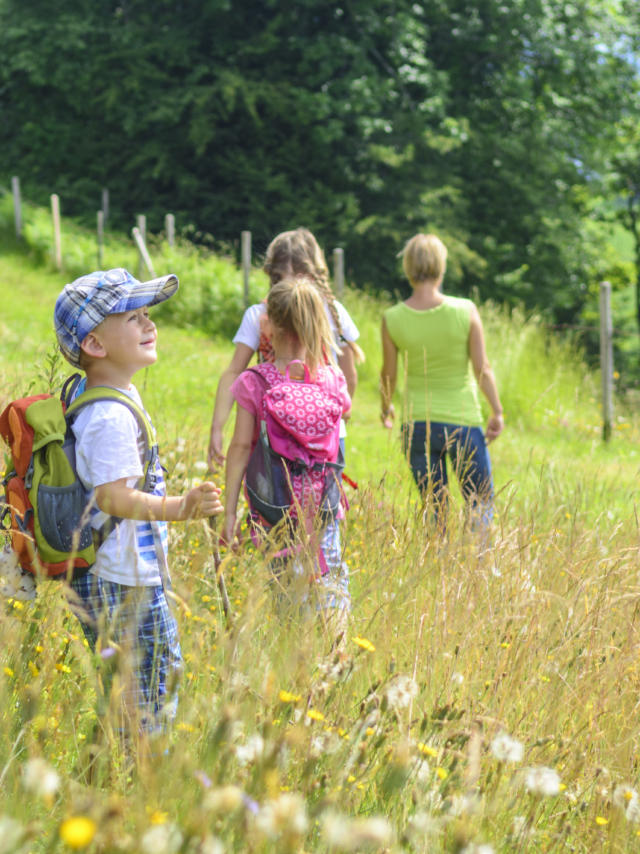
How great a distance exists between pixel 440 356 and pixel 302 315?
1546mm

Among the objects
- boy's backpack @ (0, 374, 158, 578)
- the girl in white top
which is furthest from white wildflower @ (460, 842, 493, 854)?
the girl in white top

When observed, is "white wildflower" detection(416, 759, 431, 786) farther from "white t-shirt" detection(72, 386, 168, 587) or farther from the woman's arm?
the woman's arm

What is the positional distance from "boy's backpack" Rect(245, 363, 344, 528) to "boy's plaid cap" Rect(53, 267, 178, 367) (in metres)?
0.81

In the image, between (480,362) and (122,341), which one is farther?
(480,362)

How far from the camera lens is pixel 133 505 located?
2.18 m

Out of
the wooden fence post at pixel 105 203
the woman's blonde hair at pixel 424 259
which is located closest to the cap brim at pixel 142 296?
the woman's blonde hair at pixel 424 259

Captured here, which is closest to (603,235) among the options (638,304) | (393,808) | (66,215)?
(638,304)

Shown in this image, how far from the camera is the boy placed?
7.16 feet

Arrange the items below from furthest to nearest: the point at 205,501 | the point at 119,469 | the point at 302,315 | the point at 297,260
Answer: the point at 297,260 < the point at 302,315 < the point at 119,469 < the point at 205,501

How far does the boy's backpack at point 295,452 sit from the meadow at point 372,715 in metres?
0.28

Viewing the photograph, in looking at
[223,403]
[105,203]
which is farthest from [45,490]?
[105,203]

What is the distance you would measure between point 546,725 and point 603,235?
87.9ft

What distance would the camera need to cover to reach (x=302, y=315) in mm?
3188

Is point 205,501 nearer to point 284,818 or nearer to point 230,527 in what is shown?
point 284,818
